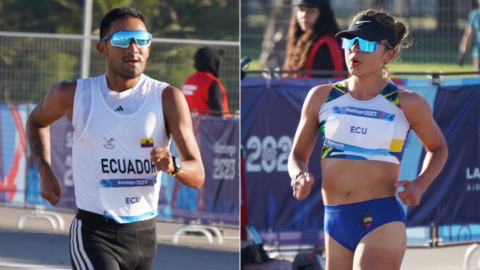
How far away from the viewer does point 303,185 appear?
4.27 meters

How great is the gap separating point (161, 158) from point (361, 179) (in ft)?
4.59

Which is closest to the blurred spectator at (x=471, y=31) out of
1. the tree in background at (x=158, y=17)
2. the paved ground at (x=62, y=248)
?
the paved ground at (x=62, y=248)

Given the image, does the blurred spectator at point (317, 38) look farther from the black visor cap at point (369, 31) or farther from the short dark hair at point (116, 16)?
the short dark hair at point (116, 16)

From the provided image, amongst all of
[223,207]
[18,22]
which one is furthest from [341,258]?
[18,22]

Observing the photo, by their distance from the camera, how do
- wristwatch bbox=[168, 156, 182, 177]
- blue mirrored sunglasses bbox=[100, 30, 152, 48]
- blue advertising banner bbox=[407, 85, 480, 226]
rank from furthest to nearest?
blue advertising banner bbox=[407, 85, 480, 226] → blue mirrored sunglasses bbox=[100, 30, 152, 48] → wristwatch bbox=[168, 156, 182, 177]

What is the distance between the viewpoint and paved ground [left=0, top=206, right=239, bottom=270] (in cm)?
A: 746

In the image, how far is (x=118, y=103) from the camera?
420 centimetres

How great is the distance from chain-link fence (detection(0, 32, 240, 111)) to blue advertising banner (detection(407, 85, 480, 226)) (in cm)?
351

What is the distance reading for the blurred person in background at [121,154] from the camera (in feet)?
13.3

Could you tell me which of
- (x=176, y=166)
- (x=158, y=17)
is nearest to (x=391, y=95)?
(x=176, y=166)

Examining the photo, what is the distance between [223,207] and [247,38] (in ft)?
22.9

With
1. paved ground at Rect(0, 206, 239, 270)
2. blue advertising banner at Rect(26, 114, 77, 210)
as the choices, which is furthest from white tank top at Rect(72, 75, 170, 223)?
blue advertising banner at Rect(26, 114, 77, 210)

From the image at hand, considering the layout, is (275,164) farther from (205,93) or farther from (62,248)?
(62,248)

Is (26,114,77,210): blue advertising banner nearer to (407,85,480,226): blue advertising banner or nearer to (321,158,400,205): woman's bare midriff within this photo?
(407,85,480,226): blue advertising banner
